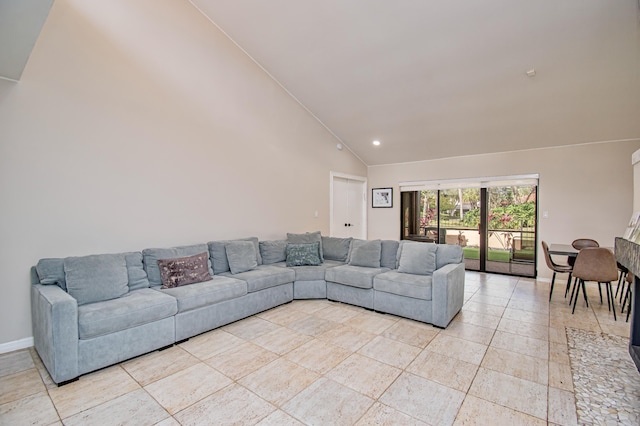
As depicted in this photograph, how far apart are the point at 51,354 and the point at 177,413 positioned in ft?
3.91

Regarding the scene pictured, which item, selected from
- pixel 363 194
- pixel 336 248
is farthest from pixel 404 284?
pixel 363 194

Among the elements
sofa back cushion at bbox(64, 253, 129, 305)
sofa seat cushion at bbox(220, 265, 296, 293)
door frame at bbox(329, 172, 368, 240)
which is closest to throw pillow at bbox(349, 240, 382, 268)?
sofa seat cushion at bbox(220, 265, 296, 293)

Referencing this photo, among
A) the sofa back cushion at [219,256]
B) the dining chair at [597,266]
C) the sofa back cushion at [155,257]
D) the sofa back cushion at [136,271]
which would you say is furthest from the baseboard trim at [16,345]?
the dining chair at [597,266]

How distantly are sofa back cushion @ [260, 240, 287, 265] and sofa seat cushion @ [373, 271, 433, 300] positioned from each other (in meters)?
1.67

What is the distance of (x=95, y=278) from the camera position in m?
2.89

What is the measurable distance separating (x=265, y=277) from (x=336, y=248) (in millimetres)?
1489

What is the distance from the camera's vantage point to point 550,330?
340 cm

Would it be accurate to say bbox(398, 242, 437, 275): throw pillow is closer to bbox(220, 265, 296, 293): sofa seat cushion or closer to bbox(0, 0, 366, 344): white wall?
bbox(220, 265, 296, 293): sofa seat cushion

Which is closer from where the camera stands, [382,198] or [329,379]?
[329,379]

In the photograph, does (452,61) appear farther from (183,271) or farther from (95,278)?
(95,278)

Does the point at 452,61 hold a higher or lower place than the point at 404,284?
higher

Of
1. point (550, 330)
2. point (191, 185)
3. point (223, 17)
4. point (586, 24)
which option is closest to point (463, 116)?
point (586, 24)

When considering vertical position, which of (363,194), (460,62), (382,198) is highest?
(460,62)

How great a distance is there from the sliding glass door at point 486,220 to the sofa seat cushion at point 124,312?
576cm
